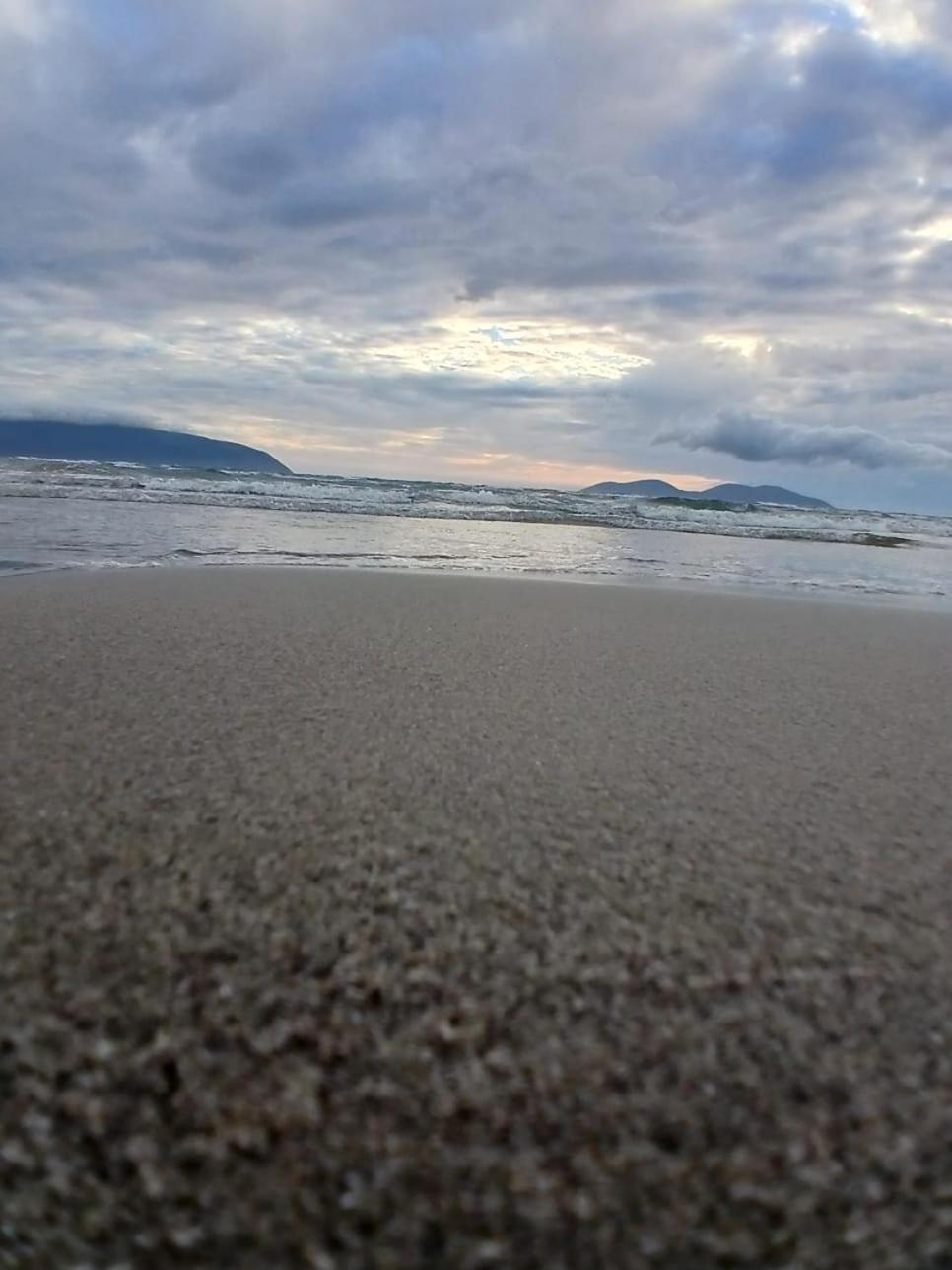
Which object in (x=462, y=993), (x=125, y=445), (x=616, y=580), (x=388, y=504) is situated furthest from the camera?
(x=125, y=445)

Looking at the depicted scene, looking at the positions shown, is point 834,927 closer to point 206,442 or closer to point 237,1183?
point 237,1183

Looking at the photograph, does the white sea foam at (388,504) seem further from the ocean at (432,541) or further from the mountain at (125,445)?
the mountain at (125,445)

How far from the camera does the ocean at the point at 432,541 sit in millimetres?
7375

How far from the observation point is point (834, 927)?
1.20m

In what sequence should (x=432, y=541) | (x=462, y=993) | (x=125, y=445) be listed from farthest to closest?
(x=125, y=445)
(x=432, y=541)
(x=462, y=993)

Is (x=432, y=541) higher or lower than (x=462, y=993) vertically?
higher

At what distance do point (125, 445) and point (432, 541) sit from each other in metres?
129

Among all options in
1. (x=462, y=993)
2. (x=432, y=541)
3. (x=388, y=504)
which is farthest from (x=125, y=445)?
(x=462, y=993)

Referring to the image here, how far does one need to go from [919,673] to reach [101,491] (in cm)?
1634

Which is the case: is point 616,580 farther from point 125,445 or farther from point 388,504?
point 125,445

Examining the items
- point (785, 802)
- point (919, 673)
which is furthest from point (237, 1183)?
point (919, 673)

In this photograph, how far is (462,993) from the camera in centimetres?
99

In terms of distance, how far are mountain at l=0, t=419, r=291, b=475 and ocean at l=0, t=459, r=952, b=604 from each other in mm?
99198

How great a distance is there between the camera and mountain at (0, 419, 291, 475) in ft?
367
